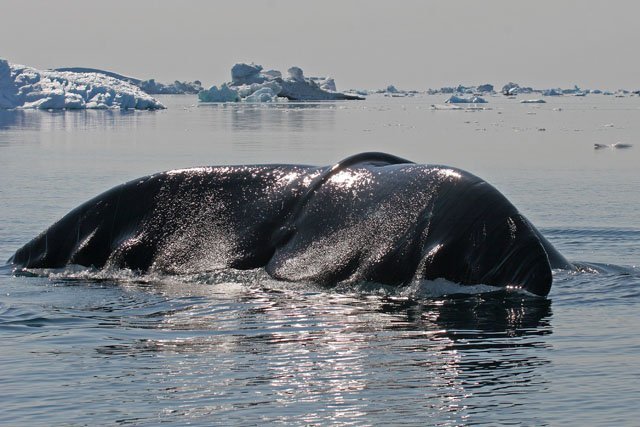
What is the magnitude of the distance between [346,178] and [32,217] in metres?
10.6

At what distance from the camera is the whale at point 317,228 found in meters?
11.3

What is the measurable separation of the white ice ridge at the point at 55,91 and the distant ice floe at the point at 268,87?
27.0 meters

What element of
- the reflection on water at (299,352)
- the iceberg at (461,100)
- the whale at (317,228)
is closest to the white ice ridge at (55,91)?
the iceberg at (461,100)

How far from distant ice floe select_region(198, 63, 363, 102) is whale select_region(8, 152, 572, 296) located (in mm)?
109908

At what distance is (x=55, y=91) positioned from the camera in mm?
90875

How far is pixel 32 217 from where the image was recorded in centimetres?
2122

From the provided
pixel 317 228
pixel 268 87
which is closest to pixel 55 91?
pixel 268 87

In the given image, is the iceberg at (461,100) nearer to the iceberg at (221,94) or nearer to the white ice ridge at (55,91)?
the iceberg at (221,94)

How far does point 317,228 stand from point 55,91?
82.2 meters

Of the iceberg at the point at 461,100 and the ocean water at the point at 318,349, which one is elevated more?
the ocean water at the point at 318,349

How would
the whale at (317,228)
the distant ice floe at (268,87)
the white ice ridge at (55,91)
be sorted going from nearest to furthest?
the whale at (317,228) → the white ice ridge at (55,91) → the distant ice floe at (268,87)

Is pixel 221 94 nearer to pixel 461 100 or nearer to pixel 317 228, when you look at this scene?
pixel 461 100

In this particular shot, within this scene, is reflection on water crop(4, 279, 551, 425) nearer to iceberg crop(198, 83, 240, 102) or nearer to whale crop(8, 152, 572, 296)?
whale crop(8, 152, 572, 296)

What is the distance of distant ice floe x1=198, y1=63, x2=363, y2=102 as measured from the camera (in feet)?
411
